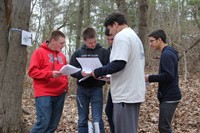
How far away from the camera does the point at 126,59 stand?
3645 mm

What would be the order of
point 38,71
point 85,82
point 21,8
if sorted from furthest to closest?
point 21,8, point 85,82, point 38,71

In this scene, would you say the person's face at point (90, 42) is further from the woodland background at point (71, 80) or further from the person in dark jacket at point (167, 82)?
the woodland background at point (71, 80)

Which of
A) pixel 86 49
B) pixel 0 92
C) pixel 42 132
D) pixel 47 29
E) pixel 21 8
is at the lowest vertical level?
pixel 42 132

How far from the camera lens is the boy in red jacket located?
470cm

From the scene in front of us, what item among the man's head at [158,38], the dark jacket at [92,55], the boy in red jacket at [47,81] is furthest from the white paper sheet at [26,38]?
the man's head at [158,38]

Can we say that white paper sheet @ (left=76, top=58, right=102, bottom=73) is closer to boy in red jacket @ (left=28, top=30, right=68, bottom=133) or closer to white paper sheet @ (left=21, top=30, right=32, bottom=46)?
boy in red jacket @ (left=28, top=30, right=68, bottom=133)

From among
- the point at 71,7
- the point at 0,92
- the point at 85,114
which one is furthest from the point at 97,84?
the point at 71,7

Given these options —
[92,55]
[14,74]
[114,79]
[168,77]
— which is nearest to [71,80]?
[14,74]

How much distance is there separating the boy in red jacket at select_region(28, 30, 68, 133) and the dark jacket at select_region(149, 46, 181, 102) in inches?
57.4

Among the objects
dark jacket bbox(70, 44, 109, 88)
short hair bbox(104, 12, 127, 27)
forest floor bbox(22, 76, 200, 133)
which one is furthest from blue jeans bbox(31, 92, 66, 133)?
short hair bbox(104, 12, 127, 27)

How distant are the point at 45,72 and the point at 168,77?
5.79ft

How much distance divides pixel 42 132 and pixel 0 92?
50.1 inches

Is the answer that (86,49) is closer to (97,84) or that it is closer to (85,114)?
(97,84)

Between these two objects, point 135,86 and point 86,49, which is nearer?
point 135,86
